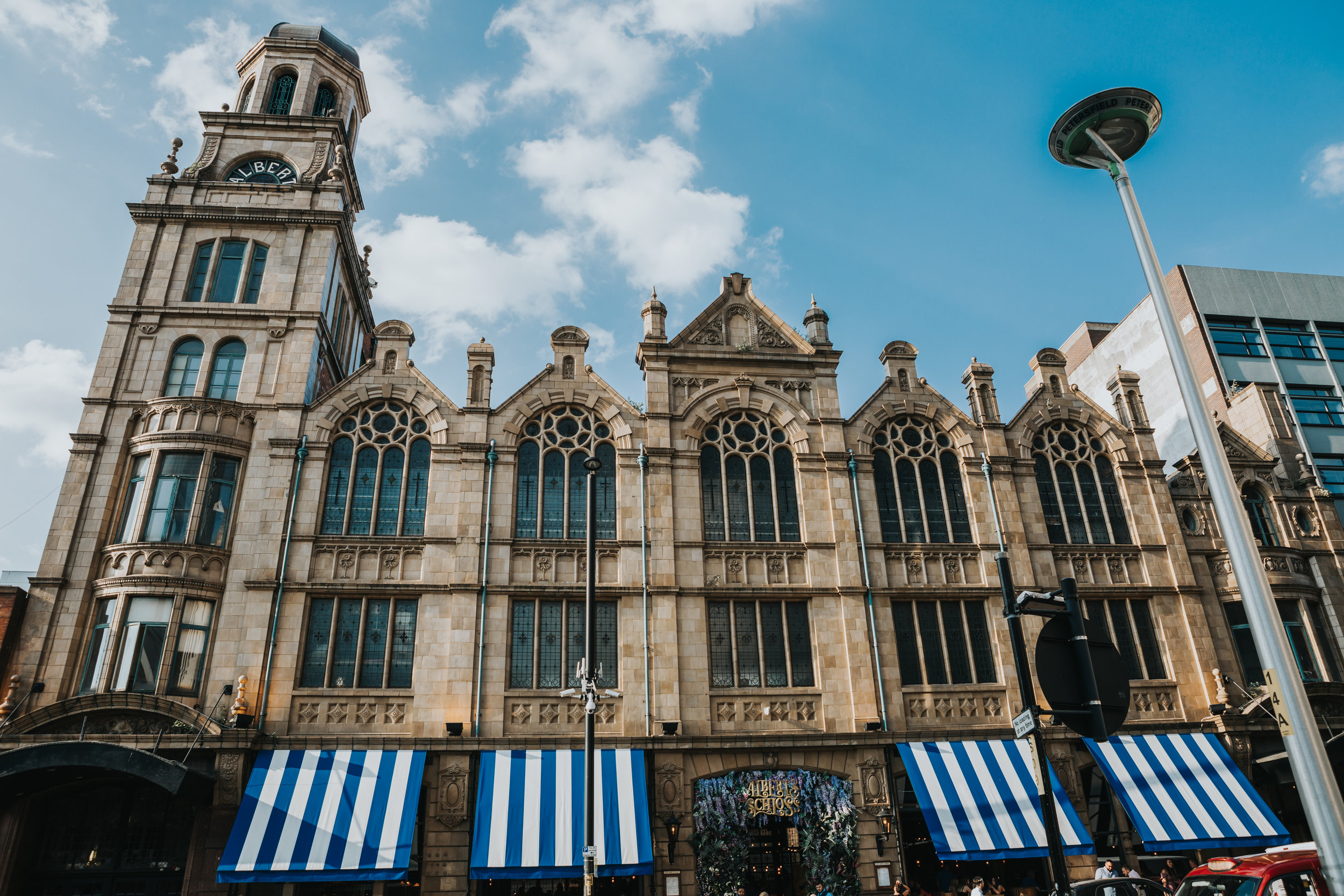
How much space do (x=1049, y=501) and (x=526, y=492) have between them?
1605cm

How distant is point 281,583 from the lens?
22047mm

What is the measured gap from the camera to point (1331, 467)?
3494cm

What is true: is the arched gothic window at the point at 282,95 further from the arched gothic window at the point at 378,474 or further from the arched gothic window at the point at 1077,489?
the arched gothic window at the point at 1077,489

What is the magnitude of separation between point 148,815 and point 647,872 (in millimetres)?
11911

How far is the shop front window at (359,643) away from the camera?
21719mm

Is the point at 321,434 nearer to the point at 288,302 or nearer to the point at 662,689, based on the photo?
the point at 288,302

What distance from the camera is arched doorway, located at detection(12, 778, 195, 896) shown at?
19.4 m

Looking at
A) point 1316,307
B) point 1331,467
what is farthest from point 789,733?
point 1316,307

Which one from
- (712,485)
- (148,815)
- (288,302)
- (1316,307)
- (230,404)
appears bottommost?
(148,815)

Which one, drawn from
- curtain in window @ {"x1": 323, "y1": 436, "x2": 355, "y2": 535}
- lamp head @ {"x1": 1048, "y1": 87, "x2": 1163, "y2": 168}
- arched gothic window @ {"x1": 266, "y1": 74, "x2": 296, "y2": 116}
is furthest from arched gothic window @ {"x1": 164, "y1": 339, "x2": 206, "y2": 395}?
lamp head @ {"x1": 1048, "y1": 87, "x2": 1163, "y2": 168}

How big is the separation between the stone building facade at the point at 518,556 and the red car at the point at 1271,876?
27.7 feet

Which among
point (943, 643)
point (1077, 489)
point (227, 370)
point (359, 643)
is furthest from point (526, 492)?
point (1077, 489)

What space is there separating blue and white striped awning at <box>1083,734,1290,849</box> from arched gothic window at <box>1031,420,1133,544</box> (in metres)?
6.08

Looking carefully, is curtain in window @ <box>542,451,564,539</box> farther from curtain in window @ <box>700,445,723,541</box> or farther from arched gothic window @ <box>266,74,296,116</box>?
arched gothic window @ <box>266,74,296,116</box>
